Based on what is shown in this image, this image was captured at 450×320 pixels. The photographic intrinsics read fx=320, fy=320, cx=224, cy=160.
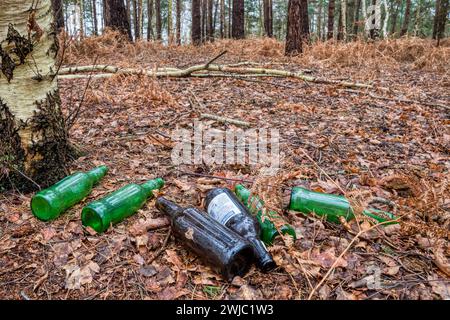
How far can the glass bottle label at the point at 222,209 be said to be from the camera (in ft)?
5.62

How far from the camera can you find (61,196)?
6.34 ft

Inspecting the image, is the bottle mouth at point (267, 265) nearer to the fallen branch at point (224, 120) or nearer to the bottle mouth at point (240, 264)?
the bottle mouth at point (240, 264)

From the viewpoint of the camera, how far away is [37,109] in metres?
2.08

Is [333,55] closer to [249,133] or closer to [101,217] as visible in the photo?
[249,133]

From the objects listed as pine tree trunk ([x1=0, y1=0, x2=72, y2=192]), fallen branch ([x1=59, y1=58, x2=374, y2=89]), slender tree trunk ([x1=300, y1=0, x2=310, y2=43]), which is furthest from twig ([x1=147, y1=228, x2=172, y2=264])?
slender tree trunk ([x1=300, y1=0, x2=310, y2=43])

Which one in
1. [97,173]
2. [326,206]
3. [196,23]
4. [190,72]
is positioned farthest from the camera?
[196,23]

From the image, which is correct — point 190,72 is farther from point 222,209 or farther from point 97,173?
point 222,209

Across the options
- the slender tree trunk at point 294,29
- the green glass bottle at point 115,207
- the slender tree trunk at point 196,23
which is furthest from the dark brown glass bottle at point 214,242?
the slender tree trunk at point 196,23

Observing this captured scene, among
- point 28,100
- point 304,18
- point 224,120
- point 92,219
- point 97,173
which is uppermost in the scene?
point 304,18

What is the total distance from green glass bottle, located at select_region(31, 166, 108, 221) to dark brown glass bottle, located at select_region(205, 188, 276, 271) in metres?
0.85

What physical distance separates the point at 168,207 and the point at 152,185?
1.05 feet

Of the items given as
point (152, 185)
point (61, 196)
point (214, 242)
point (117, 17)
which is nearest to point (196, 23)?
point (117, 17)
